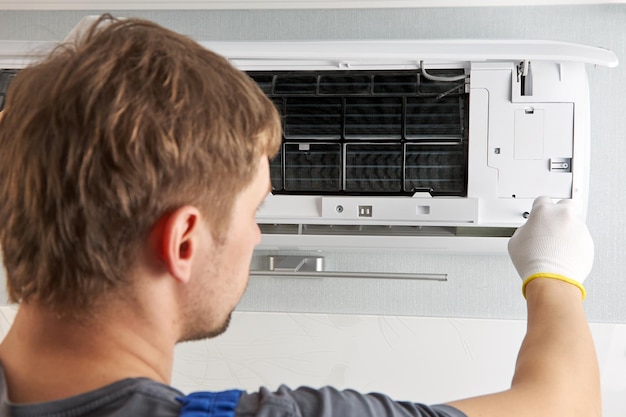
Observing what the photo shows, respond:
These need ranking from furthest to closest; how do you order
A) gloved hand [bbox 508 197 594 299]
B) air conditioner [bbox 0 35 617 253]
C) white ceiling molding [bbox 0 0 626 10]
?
white ceiling molding [bbox 0 0 626 10] → air conditioner [bbox 0 35 617 253] → gloved hand [bbox 508 197 594 299]


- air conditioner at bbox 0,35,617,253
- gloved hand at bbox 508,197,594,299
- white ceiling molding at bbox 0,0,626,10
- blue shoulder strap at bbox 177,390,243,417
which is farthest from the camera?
white ceiling molding at bbox 0,0,626,10

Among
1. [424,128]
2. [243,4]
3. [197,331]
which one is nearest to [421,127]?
[424,128]

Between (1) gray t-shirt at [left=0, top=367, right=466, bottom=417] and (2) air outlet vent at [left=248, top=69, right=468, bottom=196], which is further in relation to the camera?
(2) air outlet vent at [left=248, top=69, right=468, bottom=196]

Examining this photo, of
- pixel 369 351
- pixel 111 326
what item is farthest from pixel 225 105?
pixel 369 351

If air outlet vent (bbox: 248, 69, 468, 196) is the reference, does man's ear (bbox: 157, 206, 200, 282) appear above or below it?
below

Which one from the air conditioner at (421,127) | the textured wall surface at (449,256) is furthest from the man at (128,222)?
the textured wall surface at (449,256)

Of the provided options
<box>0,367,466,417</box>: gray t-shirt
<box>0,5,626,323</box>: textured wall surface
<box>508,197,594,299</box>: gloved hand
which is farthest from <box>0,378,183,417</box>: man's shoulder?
<box>0,5,626,323</box>: textured wall surface

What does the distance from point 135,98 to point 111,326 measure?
0.16 meters

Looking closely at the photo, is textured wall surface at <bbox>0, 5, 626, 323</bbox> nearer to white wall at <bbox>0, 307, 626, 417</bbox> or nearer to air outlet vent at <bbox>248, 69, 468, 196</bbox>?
white wall at <bbox>0, 307, 626, 417</bbox>

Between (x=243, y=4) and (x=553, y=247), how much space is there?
0.77 metres

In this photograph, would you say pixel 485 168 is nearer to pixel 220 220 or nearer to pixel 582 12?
pixel 582 12

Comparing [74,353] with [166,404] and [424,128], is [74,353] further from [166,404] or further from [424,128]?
[424,128]

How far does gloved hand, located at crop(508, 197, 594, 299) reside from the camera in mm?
718

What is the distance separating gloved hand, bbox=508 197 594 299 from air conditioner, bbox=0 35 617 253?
0.18 metres
